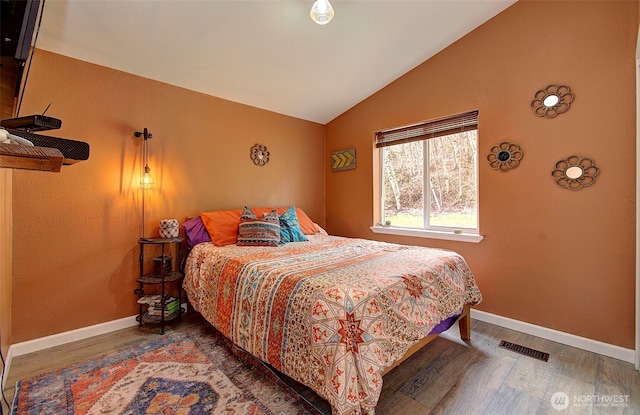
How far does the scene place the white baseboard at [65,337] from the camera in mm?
Result: 2115

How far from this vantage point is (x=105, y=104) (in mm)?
2510

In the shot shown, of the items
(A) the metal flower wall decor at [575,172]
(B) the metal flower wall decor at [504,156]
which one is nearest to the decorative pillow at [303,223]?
(B) the metal flower wall decor at [504,156]

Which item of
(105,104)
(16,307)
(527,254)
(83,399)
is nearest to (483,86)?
(527,254)

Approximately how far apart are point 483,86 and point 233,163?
2797mm

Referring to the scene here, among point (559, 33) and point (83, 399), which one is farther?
point (559, 33)

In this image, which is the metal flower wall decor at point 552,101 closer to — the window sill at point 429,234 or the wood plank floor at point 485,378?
the window sill at point 429,234

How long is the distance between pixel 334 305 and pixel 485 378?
1.31m

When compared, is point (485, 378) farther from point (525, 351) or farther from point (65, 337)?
point (65, 337)

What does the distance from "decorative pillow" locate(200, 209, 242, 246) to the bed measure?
9.4 inches

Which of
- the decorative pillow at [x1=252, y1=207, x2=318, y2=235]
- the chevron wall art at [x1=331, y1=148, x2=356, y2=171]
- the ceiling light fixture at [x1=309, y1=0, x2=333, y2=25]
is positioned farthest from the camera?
the chevron wall art at [x1=331, y1=148, x2=356, y2=171]

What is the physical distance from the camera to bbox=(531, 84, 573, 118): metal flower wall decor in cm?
230

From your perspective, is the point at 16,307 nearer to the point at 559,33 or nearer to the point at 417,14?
the point at 417,14

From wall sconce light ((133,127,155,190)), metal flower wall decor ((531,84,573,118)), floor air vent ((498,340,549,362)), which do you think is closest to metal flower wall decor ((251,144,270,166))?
wall sconce light ((133,127,155,190))

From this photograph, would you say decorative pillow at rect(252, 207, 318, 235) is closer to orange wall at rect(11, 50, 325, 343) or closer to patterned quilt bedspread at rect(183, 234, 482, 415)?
orange wall at rect(11, 50, 325, 343)
